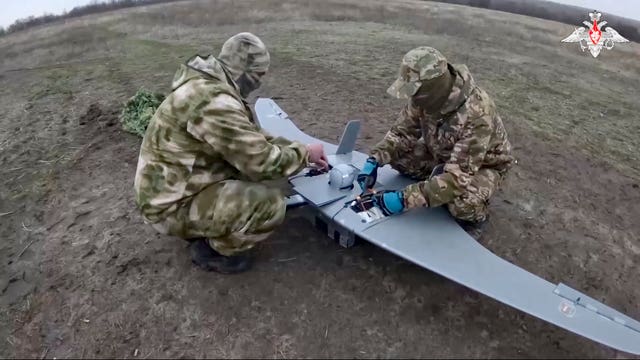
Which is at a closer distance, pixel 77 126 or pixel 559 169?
pixel 559 169

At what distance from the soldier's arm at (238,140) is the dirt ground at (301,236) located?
3.08 feet

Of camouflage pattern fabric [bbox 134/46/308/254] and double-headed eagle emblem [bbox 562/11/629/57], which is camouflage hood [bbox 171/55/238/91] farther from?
double-headed eagle emblem [bbox 562/11/629/57]

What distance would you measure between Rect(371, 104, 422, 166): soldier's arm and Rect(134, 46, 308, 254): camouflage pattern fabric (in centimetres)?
103

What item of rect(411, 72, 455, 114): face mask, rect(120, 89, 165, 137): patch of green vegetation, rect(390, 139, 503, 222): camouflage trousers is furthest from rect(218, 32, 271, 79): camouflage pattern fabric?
rect(120, 89, 165, 137): patch of green vegetation

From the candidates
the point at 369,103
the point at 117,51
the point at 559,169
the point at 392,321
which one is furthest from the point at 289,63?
the point at 392,321

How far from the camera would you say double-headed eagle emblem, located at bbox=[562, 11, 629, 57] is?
10828 mm

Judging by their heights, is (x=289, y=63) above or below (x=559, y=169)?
above

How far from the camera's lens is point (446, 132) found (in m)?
3.99

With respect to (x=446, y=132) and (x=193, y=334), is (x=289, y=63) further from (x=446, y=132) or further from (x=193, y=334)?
(x=193, y=334)

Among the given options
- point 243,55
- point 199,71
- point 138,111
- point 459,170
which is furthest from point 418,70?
point 138,111

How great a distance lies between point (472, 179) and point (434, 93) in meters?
0.77

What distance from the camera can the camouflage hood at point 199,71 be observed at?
11.0 feet

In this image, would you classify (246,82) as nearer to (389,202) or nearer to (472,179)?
(389,202)

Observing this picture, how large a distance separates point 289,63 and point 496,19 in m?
6.40
